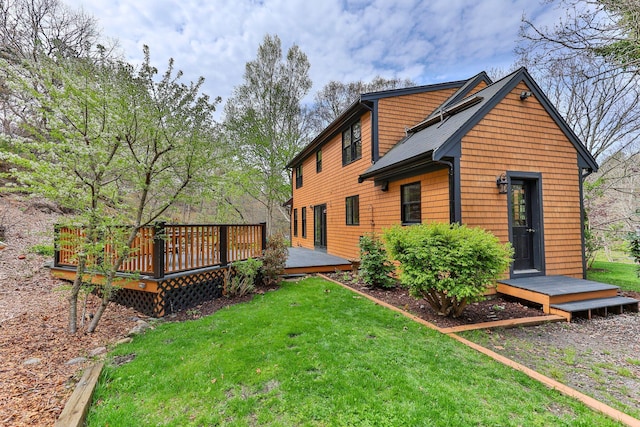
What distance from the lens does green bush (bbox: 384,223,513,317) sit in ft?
13.5

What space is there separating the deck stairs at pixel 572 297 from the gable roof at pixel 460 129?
9.51 feet

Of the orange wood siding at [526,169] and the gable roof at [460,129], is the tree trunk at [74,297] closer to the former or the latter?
the gable roof at [460,129]

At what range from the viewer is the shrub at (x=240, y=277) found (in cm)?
611

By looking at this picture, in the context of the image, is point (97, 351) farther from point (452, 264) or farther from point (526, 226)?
point (526, 226)

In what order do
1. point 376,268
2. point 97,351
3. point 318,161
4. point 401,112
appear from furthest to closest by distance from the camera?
point 318,161 < point 401,112 < point 376,268 < point 97,351

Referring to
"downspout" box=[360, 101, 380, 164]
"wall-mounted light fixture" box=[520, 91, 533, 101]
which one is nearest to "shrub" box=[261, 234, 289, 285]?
"downspout" box=[360, 101, 380, 164]

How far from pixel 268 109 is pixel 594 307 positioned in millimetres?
17786

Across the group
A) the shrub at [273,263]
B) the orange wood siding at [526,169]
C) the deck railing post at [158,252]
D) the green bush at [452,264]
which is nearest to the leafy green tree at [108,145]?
the deck railing post at [158,252]

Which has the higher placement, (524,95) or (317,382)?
(524,95)

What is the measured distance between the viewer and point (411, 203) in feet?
23.3

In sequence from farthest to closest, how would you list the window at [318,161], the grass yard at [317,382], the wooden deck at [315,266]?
the window at [318,161] → the wooden deck at [315,266] → the grass yard at [317,382]

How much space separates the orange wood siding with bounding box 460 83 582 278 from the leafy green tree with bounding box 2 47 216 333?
17.0 feet

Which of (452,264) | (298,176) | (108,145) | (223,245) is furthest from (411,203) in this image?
(298,176)

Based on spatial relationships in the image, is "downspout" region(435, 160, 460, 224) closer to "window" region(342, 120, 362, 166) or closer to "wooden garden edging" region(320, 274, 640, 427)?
"wooden garden edging" region(320, 274, 640, 427)
